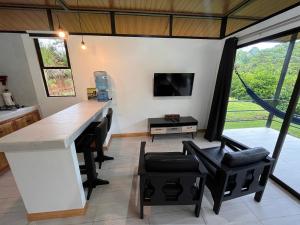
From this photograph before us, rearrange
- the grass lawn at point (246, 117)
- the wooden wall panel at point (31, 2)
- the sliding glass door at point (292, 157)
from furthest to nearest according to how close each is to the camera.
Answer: the grass lawn at point (246, 117) → the wooden wall panel at point (31, 2) → the sliding glass door at point (292, 157)

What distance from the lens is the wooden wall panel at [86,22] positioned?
2.70m

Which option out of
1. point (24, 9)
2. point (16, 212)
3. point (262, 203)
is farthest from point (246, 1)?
point (16, 212)

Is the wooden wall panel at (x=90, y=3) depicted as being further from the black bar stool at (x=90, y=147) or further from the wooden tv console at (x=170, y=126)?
Result: the wooden tv console at (x=170, y=126)

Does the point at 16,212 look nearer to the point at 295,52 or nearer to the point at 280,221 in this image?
the point at 280,221

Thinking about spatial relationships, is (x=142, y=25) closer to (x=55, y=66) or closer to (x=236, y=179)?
(x=55, y=66)

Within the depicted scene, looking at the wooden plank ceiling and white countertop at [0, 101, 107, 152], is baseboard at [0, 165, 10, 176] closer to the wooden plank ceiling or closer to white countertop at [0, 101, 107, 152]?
white countertop at [0, 101, 107, 152]

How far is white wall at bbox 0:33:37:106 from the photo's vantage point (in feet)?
9.01

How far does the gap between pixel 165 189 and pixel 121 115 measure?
90.8 inches

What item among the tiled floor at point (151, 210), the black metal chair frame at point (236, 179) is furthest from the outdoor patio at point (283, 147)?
the black metal chair frame at point (236, 179)

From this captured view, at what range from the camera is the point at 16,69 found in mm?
2877

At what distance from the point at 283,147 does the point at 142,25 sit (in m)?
4.03

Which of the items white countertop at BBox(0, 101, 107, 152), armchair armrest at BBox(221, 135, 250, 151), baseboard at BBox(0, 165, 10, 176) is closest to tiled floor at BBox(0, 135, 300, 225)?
baseboard at BBox(0, 165, 10, 176)

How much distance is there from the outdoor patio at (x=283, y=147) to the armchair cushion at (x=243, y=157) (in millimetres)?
1123

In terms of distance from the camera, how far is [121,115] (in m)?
3.36
